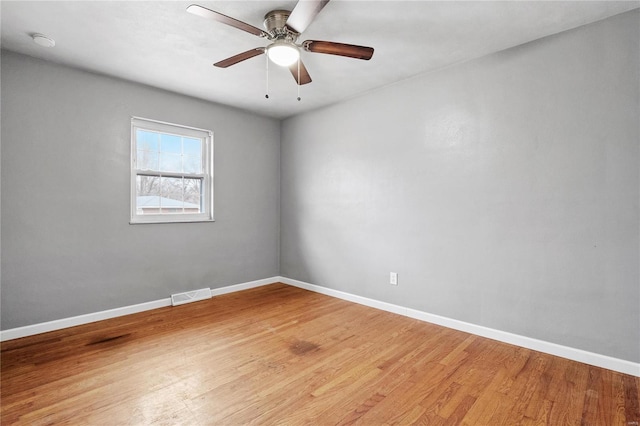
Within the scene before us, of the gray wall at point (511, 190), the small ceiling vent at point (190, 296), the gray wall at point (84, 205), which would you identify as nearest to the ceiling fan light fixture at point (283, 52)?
the gray wall at point (511, 190)

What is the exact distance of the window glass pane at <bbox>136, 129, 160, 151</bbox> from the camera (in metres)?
3.54

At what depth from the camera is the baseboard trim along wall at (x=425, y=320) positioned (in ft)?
7.43

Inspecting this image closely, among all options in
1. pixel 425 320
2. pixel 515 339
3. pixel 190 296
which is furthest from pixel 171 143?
pixel 515 339

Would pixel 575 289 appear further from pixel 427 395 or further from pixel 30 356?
pixel 30 356

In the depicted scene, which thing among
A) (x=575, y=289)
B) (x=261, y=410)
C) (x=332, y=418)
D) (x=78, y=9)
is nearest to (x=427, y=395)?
(x=332, y=418)

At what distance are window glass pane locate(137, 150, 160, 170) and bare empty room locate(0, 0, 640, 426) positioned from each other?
2 cm

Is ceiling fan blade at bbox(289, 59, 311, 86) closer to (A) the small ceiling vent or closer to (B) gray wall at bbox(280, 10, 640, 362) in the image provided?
(B) gray wall at bbox(280, 10, 640, 362)

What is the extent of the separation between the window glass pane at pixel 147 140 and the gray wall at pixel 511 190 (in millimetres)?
2265

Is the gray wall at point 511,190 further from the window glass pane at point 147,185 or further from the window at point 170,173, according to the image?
the window glass pane at point 147,185

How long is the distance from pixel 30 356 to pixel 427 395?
3014 mm

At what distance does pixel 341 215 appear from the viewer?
13.4 feet

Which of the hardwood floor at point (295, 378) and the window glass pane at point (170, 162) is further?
the window glass pane at point (170, 162)

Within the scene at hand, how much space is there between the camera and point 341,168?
4.06 m

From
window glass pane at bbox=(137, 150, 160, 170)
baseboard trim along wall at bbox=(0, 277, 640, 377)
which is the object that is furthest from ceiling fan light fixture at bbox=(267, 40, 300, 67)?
baseboard trim along wall at bbox=(0, 277, 640, 377)
